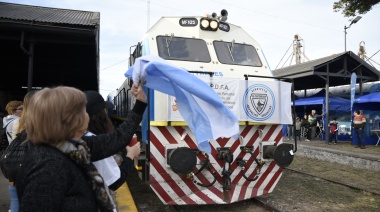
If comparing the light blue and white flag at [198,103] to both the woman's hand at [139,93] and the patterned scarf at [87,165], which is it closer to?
the woman's hand at [139,93]

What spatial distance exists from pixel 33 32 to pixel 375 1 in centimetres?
882

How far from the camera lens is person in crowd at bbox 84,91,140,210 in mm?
2193

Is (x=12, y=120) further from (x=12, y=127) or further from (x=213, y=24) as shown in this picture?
(x=213, y=24)

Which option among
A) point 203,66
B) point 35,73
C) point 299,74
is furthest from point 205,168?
point 299,74

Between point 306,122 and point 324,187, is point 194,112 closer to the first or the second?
point 324,187

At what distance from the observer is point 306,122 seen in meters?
17.6

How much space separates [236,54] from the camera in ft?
21.8

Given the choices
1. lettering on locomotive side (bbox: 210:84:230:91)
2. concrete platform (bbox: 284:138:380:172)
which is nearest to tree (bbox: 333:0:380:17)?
concrete platform (bbox: 284:138:380:172)

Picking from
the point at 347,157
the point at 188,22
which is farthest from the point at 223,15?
the point at 347,157

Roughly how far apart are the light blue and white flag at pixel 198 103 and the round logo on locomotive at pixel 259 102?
2.49m

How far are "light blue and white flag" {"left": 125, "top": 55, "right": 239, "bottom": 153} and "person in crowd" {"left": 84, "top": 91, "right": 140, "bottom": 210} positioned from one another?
1.57 feet

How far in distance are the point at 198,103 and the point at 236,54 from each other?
3.89m

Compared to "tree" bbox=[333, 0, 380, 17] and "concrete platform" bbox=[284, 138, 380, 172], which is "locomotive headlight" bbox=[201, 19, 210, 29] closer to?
"tree" bbox=[333, 0, 380, 17]

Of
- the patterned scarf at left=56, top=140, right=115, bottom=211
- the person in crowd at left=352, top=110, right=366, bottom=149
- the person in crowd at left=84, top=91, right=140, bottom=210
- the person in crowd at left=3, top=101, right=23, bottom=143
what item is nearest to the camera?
the patterned scarf at left=56, top=140, right=115, bottom=211
